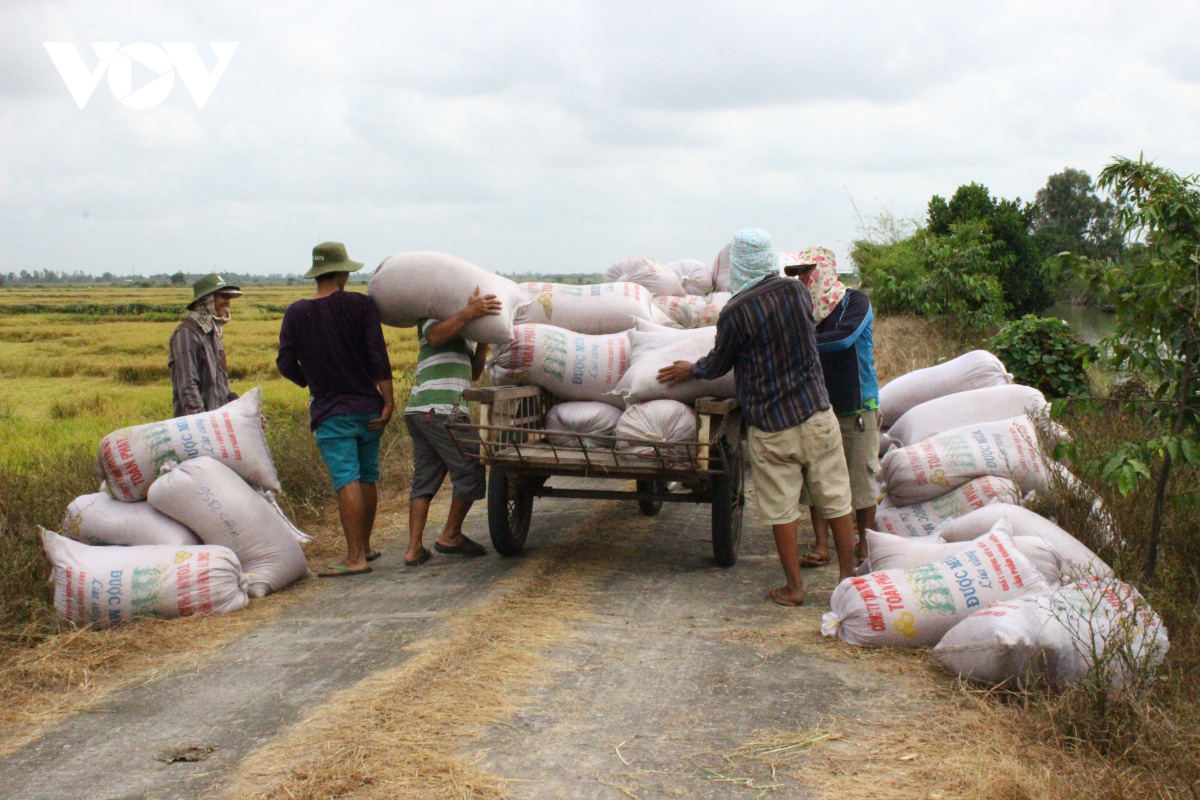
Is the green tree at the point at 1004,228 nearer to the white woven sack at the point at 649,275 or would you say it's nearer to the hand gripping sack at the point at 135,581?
the white woven sack at the point at 649,275

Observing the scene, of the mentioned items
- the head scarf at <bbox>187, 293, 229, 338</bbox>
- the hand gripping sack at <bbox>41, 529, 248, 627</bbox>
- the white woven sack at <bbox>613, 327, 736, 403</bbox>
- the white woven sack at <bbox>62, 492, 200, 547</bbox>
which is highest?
the head scarf at <bbox>187, 293, 229, 338</bbox>

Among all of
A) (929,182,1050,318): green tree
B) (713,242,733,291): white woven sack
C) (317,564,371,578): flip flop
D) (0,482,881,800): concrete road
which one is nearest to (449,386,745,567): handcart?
(0,482,881,800): concrete road

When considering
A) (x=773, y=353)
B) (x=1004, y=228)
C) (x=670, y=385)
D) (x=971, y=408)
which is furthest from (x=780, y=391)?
(x=1004, y=228)

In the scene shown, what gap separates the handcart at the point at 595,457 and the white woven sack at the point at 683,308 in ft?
5.42

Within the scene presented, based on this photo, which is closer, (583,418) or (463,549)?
(583,418)

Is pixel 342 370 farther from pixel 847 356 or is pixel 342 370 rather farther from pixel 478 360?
pixel 847 356

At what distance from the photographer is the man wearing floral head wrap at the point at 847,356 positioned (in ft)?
16.5

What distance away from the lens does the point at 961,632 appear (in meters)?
3.67

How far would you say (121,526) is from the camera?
16.1ft

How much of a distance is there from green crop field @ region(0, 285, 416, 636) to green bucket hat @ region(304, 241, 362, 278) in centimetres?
194

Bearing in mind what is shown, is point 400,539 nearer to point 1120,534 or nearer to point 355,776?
point 355,776

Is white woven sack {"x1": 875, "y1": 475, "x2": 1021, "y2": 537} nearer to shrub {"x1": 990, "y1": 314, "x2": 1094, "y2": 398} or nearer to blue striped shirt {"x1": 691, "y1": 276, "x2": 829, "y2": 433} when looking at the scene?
blue striped shirt {"x1": 691, "y1": 276, "x2": 829, "y2": 433}

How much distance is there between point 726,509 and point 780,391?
34.2 inches

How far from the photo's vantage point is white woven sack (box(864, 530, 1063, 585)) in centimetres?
424
